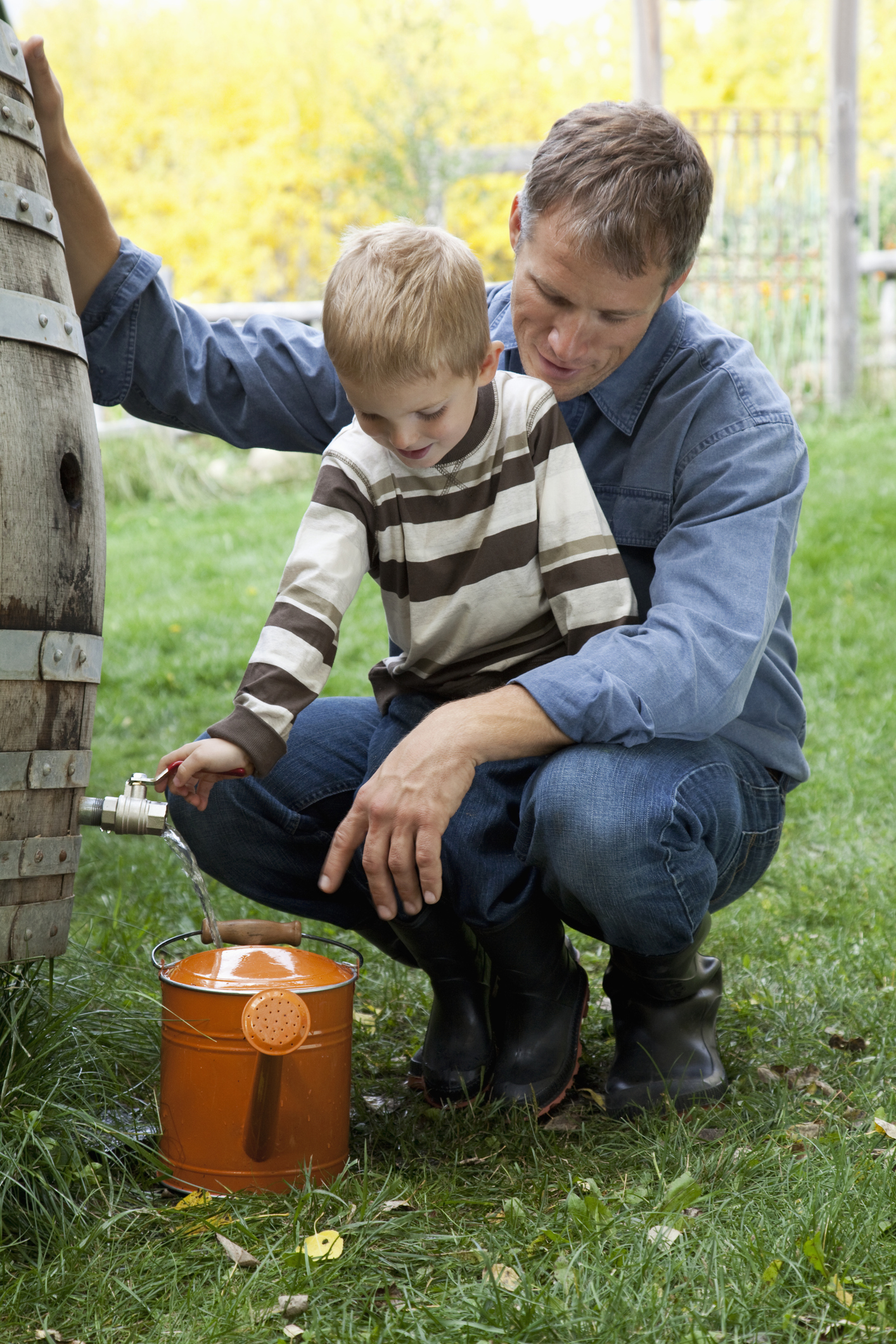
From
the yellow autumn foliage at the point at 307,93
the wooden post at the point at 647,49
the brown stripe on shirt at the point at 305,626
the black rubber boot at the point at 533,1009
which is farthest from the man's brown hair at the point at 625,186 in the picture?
the yellow autumn foliage at the point at 307,93

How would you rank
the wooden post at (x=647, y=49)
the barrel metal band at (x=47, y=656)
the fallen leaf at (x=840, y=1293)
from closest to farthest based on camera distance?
the fallen leaf at (x=840, y=1293) < the barrel metal band at (x=47, y=656) < the wooden post at (x=647, y=49)

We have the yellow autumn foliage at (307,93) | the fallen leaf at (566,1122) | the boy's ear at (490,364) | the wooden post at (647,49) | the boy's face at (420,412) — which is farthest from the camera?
the yellow autumn foliage at (307,93)

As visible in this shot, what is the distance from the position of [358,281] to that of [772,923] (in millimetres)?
1909

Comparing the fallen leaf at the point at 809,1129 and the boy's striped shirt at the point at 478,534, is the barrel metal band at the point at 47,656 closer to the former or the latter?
the boy's striped shirt at the point at 478,534

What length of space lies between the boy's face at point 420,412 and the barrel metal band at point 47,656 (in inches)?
20.6

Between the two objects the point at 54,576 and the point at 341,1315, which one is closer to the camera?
the point at 341,1315

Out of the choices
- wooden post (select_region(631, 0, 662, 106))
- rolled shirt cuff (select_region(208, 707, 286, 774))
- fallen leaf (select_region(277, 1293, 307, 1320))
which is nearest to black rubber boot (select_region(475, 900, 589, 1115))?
rolled shirt cuff (select_region(208, 707, 286, 774))

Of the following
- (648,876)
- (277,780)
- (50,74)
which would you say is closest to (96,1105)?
(277,780)

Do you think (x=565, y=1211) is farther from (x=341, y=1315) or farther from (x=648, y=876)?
(x=648, y=876)

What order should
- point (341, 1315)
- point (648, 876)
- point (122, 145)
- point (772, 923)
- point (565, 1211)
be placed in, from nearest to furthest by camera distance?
point (341, 1315) → point (565, 1211) → point (648, 876) → point (772, 923) → point (122, 145)

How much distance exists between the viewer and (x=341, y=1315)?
1.51 metres

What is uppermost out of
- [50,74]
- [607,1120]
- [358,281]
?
[50,74]

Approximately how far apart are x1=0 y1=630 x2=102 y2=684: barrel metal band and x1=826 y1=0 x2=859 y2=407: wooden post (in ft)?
24.4

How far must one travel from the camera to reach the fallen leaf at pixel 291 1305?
1.51 metres
